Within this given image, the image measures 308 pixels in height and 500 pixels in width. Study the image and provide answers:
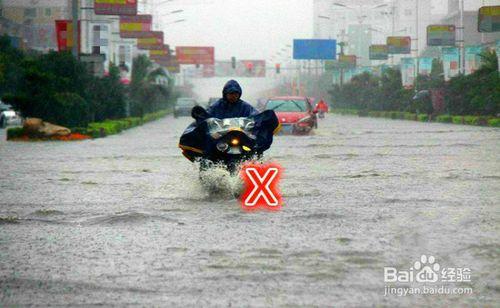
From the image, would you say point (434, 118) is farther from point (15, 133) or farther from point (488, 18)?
point (15, 133)

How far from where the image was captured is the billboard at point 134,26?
65694 millimetres

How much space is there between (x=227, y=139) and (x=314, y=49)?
8977 centimetres

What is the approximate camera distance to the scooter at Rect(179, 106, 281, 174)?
12.9 metres

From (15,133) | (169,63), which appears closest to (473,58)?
(15,133)

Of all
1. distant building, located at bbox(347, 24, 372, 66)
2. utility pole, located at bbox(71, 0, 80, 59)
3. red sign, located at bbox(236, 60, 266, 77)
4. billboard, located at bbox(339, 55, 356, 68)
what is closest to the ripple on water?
utility pole, located at bbox(71, 0, 80, 59)

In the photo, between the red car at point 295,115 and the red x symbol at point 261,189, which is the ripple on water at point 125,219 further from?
the red car at point 295,115

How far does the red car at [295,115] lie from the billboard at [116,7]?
10.6 m

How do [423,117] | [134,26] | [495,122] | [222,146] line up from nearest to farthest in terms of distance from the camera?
[222,146]
[495,122]
[423,117]
[134,26]

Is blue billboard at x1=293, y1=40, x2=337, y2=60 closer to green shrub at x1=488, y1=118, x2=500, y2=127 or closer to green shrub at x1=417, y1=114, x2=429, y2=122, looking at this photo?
green shrub at x1=417, y1=114, x2=429, y2=122

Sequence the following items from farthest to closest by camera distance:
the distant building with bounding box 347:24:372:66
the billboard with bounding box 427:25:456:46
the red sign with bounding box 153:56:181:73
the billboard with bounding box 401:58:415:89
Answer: the distant building with bounding box 347:24:372:66, the red sign with bounding box 153:56:181:73, the billboard with bounding box 427:25:456:46, the billboard with bounding box 401:58:415:89

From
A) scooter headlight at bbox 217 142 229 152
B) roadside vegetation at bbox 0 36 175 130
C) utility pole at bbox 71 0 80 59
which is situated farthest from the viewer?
utility pole at bbox 71 0 80 59

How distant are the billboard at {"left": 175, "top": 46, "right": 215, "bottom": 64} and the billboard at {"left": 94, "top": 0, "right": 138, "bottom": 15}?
75869mm

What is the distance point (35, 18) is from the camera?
121 m

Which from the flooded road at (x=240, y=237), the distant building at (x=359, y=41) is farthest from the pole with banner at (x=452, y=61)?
the distant building at (x=359, y=41)
